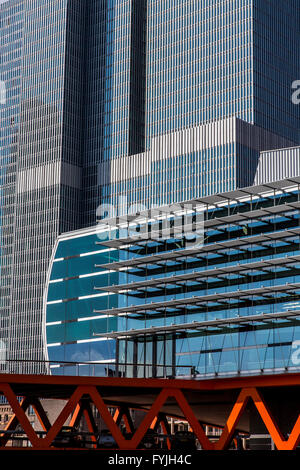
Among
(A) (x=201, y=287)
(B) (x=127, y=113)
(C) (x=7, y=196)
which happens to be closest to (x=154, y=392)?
(A) (x=201, y=287)

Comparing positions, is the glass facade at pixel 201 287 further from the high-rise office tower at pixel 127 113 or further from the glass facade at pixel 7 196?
the glass facade at pixel 7 196

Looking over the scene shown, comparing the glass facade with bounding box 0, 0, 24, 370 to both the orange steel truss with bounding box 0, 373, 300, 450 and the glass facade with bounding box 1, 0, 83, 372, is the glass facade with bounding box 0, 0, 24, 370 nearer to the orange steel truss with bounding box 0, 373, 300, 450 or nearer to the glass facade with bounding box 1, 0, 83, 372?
the glass facade with bounding box 1, 0, 83, 372

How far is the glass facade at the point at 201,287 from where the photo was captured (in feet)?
221

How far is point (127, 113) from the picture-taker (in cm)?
17600

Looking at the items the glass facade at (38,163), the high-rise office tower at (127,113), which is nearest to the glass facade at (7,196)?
the glass facade at (38,163)

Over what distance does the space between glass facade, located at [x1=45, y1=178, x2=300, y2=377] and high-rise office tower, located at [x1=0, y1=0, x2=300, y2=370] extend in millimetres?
71098

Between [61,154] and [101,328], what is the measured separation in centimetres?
9676

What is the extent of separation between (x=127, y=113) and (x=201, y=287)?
344 feet

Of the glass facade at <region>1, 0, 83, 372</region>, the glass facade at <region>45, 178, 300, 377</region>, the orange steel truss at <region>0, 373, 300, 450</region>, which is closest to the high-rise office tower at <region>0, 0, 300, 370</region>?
the glass facade at <region>1, 0, 83, 372</region>

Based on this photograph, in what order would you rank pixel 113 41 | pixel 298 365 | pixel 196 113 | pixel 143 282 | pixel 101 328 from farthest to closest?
pixel 113 41 → pixel 196 113 → pixel 101 328 → pixel 143 282 → pixel 298 365

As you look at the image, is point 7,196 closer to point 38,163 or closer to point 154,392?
point 38,163
